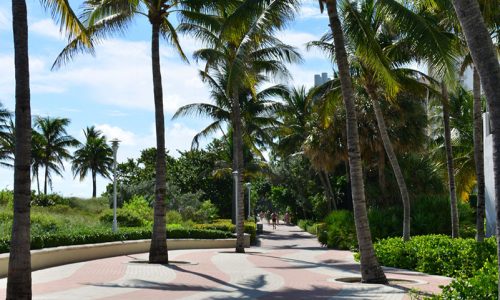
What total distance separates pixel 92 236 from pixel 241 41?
876cm

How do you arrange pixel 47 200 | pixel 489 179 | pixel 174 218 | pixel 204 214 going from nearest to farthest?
pixel 489 179, pixel 174 218, pixel 204 214, pixel 47 200

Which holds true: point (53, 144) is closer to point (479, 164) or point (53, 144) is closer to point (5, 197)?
point (5, 197)

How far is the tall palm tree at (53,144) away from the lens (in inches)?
2309

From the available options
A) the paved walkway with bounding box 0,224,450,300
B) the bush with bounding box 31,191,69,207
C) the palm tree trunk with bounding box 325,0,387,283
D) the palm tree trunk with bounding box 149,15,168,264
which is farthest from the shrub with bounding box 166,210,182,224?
the palm tree trunk with bounding box 325,0,387,283

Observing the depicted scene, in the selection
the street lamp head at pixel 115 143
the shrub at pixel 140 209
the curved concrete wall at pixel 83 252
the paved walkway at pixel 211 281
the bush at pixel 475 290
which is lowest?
the paved walkway at pixel 211 281

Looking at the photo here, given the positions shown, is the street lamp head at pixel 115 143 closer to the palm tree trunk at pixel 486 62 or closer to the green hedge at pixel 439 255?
the green hedge at pixel 439 255

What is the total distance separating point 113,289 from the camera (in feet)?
40.9

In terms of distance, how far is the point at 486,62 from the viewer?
5461 millimetres

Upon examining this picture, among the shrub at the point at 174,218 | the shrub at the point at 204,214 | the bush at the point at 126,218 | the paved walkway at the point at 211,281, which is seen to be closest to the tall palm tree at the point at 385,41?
the paved walkway at the point at 211,281

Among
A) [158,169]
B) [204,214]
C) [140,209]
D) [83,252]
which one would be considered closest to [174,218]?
[140,209]

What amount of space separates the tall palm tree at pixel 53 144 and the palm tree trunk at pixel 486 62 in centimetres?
5692

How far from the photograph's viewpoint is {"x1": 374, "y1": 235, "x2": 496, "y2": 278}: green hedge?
14.5 m

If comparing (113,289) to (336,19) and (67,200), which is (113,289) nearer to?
(336,19)

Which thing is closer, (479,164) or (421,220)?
(479,164)
